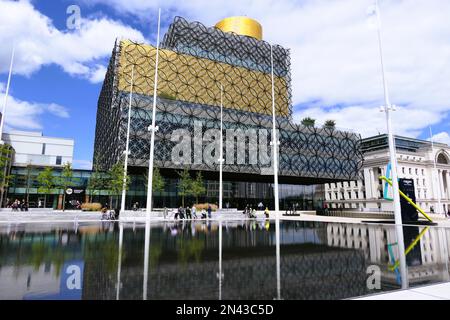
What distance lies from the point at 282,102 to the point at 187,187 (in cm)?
4737

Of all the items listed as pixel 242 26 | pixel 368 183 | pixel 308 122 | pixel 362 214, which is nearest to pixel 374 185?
pixel 368 183

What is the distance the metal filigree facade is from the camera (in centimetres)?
5272

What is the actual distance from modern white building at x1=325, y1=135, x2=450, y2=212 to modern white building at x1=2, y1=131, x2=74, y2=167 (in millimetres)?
91382

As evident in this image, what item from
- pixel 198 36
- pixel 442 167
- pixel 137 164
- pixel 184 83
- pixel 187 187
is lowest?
pixel 187 187

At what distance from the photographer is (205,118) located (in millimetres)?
56625

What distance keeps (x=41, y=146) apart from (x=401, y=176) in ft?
371

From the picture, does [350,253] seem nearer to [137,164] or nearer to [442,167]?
[137,164]

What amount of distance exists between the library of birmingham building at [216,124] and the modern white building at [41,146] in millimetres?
21399
